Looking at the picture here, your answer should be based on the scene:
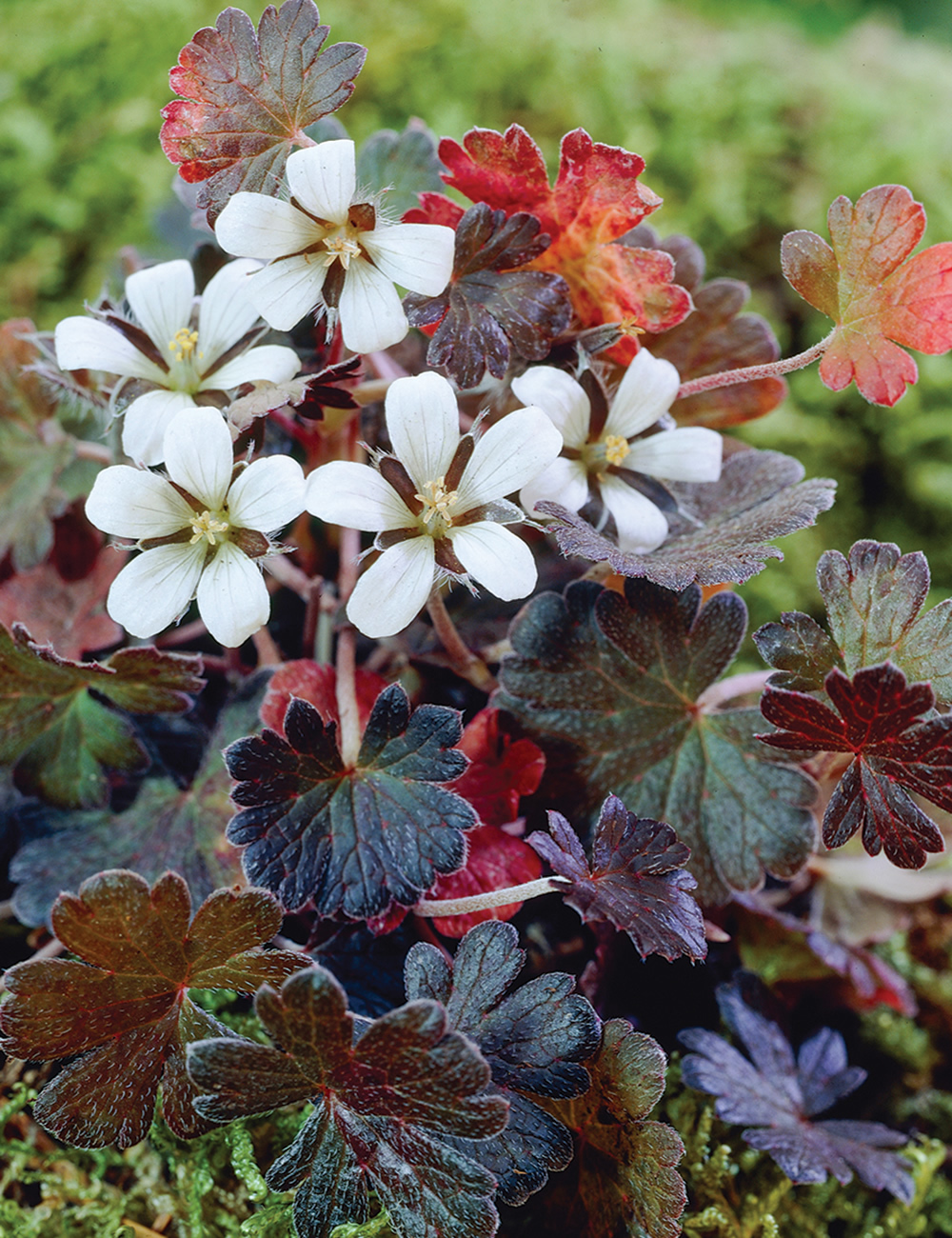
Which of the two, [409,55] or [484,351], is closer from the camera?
[484,351]

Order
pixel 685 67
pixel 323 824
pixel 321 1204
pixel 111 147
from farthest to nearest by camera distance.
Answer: pixel 685 67 < pixel 111 147 < pixel 323 824 < pixel 321 1204

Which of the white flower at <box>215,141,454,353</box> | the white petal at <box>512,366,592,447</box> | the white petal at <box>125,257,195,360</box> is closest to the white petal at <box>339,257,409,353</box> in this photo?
the white flower at <box>215,141,454,353</box>

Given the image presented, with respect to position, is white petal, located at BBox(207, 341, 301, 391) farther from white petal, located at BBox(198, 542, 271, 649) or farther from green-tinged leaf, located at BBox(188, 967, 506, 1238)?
green-tinged leaf, located at BBox(188, 967, 506, 1238)

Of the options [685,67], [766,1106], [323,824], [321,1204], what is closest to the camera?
[321,1204]

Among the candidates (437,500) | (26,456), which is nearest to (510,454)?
(437,500)

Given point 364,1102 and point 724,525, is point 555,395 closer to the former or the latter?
point 724,525

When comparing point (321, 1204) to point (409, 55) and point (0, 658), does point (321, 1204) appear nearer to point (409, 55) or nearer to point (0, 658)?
point (0, 658)

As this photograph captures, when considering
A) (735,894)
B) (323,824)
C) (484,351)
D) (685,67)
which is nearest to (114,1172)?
(323,824)
